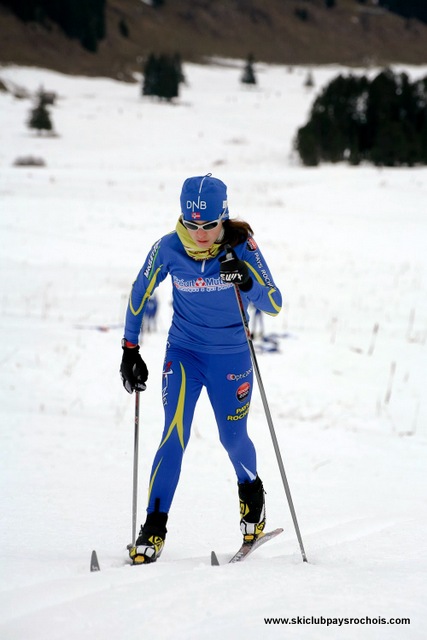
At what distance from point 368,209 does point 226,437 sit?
20.6 metres

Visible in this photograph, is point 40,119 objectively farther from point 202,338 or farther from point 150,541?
point 150,541

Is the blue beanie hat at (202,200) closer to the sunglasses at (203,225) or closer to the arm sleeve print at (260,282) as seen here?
the sunglasses at (203,225)

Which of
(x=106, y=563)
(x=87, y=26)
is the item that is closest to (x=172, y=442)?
(x=106, y=563)

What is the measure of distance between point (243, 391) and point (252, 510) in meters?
0.77

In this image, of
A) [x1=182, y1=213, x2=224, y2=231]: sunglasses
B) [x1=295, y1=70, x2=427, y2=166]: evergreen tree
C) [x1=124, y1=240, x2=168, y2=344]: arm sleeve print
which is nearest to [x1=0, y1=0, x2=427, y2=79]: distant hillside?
[x1=295, y1=70, x2=427, y2=166]: evergreen tree

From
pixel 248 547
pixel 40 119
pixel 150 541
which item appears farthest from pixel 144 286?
pixel 40 119

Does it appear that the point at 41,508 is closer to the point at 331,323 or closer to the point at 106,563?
the point at 106,563

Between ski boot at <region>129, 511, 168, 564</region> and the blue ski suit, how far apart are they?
0.22 ft

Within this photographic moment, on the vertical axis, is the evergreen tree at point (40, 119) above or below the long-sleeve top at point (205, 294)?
above

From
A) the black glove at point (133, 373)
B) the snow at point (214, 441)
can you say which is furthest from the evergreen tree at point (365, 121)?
the black glove at point (133, 373)

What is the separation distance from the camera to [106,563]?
3680mm

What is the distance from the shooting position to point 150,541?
3688mm

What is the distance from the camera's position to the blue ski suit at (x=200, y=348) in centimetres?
384

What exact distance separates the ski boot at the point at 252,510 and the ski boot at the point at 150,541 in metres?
0.55
